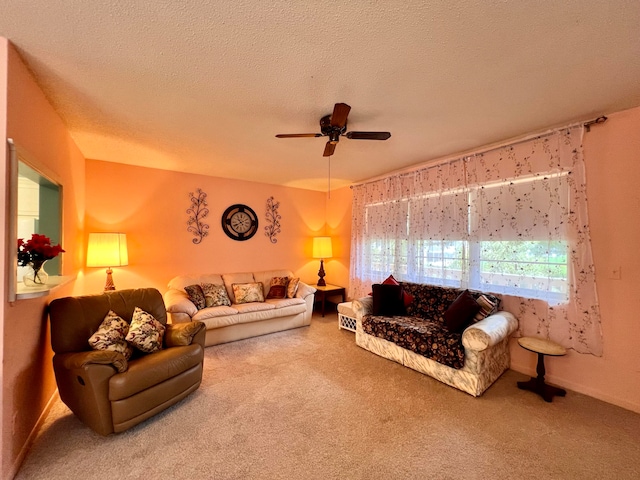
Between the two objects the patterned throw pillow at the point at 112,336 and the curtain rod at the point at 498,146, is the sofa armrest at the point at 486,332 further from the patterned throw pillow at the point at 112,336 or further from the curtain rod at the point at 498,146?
the patterned throw pillow at the point at 112,336

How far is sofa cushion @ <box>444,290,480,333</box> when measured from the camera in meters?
2.66

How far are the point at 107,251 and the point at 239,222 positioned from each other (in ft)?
6.19

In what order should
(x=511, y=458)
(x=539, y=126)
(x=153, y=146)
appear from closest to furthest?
(x=511, y=458)
(x=539, y=126)
(x=153, y=146)

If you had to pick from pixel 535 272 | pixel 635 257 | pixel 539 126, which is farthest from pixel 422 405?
pixel 539 126

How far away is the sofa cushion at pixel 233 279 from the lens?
13.6ft

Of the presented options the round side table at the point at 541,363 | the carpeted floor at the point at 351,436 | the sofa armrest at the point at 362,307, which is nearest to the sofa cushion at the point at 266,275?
the sofa armrest at the point at 362,307

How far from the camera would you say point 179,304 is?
325cm

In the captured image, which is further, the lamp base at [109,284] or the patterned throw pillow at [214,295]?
the patterned throw pillow at [214,295]

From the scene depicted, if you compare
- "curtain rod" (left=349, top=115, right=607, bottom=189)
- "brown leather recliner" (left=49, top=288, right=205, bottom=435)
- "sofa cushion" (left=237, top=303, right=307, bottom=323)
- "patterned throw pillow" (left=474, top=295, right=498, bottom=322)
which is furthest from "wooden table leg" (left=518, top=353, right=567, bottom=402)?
"brown leather recliner" (left=49, top=288, right=205, bottom=435)

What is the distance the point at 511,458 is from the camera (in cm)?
171

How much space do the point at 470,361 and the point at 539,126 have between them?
2.32 metres

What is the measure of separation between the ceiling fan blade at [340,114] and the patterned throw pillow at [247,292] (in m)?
2.80

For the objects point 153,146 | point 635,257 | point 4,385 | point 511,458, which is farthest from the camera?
point 153,146

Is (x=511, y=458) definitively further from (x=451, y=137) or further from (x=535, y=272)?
(x=451, y=137)
